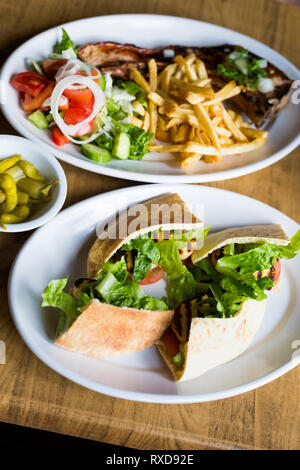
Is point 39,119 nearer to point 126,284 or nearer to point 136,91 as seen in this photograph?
point 136,91

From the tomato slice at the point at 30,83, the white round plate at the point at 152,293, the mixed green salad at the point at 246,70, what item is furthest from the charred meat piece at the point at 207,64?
the white round plate at the point at 152,293

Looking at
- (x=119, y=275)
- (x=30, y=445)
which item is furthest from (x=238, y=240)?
(x=30, y=445)

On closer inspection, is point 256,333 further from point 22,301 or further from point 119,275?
point 22,301

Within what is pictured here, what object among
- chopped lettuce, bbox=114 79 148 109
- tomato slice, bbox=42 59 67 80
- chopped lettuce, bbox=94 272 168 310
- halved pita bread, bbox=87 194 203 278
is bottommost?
chopped lettuce, bbox=94 272 168 310

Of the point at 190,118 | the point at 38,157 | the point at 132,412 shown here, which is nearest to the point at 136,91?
the point at 190,118

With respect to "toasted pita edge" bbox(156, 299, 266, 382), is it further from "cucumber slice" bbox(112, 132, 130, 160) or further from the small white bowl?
"cucumber slice" bbox(112, 132, 130, 160)

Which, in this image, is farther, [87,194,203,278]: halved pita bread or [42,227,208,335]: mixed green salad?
[87,194,203,278]: halved pita bread

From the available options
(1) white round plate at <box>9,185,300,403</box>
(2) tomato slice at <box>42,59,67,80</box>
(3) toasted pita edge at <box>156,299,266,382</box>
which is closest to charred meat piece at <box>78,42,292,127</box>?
(2) tomato slice at <box>42,59,67,80</box>
